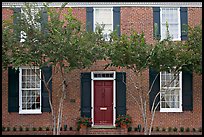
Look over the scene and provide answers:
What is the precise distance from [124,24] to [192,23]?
3.19m

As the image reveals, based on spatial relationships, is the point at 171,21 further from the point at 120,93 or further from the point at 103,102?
the point at 103,102

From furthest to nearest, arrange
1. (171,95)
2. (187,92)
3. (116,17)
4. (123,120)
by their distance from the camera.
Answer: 1. (116,17)
2. (171,95)
3. (187,92)
4. (123,120)

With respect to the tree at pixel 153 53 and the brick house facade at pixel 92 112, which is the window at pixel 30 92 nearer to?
the brick house facade at pixel 92 112

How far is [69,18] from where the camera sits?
1301 cm

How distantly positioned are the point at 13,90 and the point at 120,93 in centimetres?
496

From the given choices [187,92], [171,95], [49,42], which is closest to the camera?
[49,42]

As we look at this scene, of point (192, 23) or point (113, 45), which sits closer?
point (113, 45)

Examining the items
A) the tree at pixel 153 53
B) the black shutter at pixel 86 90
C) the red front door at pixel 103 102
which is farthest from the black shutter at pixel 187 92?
the black shutter at pixel 86 90

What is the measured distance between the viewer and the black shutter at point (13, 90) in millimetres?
16094

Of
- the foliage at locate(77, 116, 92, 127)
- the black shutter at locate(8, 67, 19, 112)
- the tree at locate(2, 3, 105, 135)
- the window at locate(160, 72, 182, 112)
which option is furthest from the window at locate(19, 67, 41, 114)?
the window at locate(160, 72, 182, 112)

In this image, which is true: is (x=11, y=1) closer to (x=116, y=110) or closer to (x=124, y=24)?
(x=124, y=24)

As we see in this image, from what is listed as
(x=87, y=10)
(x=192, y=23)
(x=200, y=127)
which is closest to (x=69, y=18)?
(x=87, y=10)

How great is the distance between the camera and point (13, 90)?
53.0ft

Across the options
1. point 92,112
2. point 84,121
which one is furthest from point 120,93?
A: point 84,121
